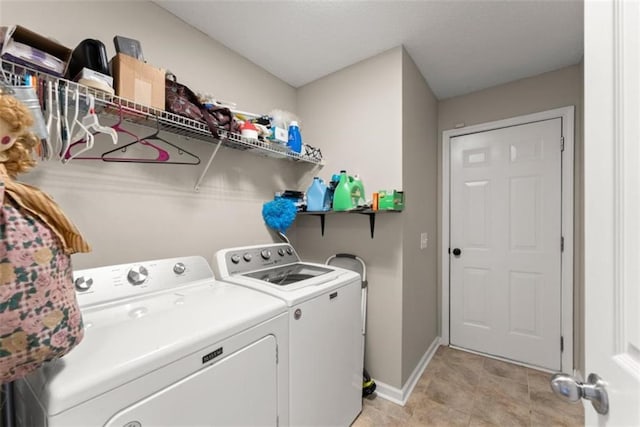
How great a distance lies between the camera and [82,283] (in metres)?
1.07

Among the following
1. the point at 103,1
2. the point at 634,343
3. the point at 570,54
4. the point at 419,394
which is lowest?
the point at 419,394

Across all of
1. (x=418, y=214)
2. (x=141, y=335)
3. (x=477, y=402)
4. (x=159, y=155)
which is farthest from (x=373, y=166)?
(x=477, y=402)

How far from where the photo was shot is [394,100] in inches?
78.1

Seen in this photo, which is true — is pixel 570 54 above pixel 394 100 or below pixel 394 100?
above

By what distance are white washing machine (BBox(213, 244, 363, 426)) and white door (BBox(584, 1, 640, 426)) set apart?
3.29 feet

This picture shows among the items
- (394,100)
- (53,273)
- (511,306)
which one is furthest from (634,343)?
(511,306)

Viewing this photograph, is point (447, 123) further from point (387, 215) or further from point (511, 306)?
point (511, 306)

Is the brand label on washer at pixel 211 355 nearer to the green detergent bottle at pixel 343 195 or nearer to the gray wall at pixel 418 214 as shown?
the green detergent bottle at pixel 343 195

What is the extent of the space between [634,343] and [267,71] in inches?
99.7

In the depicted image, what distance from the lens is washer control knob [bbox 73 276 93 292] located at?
1.05m

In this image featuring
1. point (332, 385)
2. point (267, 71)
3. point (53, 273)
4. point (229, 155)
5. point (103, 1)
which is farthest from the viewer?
point (267, 71)

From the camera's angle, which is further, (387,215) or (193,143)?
(387,215)

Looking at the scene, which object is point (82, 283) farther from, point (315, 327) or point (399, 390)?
point (399, 390)

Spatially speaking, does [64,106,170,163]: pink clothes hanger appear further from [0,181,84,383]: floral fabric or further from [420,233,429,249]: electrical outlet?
[420,233,429,249]: electrical outlet
